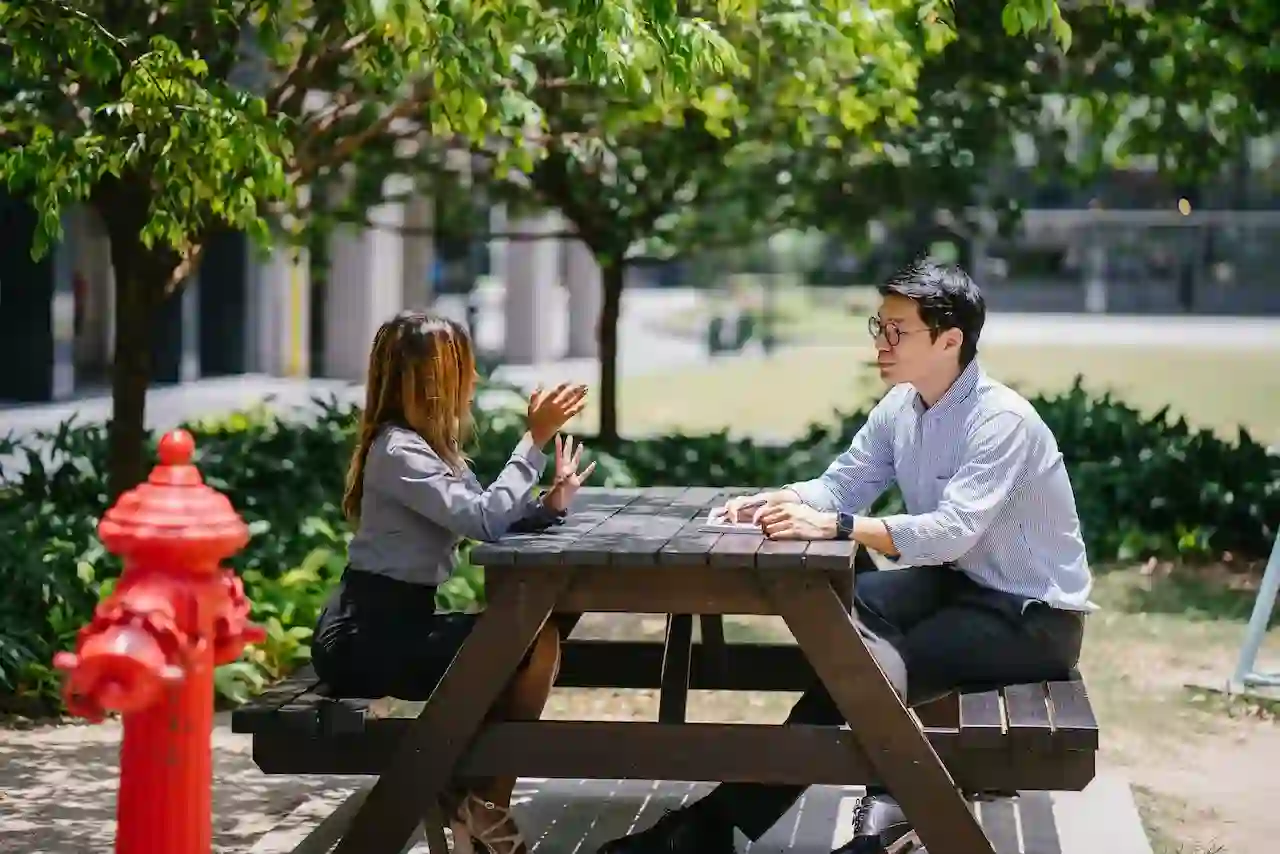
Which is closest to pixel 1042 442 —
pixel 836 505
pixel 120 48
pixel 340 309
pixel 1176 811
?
pixel 836 505

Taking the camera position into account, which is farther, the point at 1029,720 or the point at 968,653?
the point at 968,653

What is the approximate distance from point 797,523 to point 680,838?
859 millimetres

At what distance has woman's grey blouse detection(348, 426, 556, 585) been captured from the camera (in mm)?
4438

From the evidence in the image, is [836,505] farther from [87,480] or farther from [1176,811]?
[87,480]

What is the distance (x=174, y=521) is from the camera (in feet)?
11.9

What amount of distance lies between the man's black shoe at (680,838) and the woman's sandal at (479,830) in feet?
0.86

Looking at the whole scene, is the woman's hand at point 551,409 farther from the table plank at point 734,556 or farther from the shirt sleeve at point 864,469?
the shirt sleeve at point 864,469

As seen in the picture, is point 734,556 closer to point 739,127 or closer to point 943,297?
point 943,297

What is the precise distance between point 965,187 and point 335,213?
4322mm

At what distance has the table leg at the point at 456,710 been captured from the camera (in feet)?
13.7

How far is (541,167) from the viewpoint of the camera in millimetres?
12648

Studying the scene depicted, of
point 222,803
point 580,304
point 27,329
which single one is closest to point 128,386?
point 222,803

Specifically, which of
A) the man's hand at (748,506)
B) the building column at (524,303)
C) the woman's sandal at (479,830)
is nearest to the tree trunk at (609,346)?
the man's hand at (748,506)

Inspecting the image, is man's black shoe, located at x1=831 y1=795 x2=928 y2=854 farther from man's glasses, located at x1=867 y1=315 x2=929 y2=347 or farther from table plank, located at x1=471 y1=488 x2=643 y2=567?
man's glasses, located at x1=867 y1=315 x2=929 y2=347
